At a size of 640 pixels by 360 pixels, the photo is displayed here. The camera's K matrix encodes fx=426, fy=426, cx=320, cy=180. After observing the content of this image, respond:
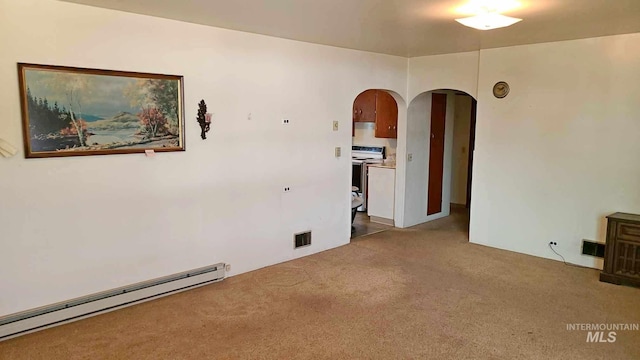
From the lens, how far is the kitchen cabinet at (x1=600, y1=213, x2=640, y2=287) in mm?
3965

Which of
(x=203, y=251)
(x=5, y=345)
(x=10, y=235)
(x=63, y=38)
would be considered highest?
(x=63, y=38)

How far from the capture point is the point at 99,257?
3.41 m

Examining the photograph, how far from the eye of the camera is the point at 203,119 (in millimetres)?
3889

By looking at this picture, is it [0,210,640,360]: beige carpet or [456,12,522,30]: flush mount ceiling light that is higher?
[456,12,522,30]: flush mount ceiling light

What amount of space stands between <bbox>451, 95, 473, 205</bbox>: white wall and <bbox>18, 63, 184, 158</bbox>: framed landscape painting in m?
5.55

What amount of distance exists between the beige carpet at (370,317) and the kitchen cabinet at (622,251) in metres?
0.13

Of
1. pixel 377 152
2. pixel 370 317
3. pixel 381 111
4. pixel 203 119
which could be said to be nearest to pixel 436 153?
pixel 377 152

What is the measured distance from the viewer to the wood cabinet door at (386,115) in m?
6.61

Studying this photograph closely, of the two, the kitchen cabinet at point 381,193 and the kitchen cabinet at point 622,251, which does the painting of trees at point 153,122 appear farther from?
the kitchen cabinet at point 622,251

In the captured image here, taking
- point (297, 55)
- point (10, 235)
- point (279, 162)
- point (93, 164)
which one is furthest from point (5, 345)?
point (297, 55)

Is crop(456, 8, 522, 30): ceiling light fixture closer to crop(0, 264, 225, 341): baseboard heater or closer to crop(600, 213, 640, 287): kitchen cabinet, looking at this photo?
crop(600, 213, 640, 287): kitchen cabinet

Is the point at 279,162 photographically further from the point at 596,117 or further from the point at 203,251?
the point at 596,117

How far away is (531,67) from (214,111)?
3.51 metres

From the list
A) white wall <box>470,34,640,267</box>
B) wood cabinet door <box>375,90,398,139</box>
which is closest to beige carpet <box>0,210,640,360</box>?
white wall <box>470,34,640,267</box>
